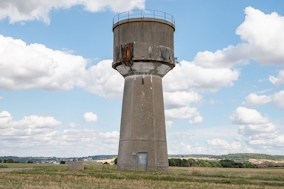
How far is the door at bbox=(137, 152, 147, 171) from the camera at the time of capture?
3158cm

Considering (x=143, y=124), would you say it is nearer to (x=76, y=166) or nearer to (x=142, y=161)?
(x=142, y=161)

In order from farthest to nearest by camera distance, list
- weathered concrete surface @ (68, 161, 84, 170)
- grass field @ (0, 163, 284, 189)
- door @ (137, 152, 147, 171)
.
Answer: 1. weathered concrete surface @ (68, 161, 84, 170)
2. door @ (137, 152, 147, 171)
3. grass field @ (0, 163, 284, 189)

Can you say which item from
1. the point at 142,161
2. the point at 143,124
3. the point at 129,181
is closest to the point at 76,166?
the point at 142,161

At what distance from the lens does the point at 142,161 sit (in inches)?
→ 1248

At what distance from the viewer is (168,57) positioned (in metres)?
33.3

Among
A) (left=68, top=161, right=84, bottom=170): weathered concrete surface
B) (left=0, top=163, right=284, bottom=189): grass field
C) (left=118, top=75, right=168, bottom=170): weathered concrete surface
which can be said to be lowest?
(left=0, top=163, right=284, bottom=189): grass field

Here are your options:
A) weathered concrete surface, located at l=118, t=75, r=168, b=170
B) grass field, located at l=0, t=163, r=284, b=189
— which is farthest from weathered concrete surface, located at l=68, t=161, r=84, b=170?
grass field, located at l=0, t=163, r=284, b=189

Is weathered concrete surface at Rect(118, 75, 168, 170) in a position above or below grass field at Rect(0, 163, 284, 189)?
above

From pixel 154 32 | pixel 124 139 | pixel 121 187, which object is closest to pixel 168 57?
pixel 154 32

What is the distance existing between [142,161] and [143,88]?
18.7ft

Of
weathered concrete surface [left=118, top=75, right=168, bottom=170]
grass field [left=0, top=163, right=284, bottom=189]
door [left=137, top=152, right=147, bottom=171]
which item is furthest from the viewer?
weathered concrete surface [left=118, top=75, right=168, bottom=170]

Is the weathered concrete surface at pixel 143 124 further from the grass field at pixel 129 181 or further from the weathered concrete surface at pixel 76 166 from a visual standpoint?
the grass field at pixel 129 181

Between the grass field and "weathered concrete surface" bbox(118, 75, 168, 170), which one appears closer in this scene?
the grass field

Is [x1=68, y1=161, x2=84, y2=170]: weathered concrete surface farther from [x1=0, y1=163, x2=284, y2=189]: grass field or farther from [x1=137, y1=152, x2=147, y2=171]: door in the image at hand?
[x1=0, y1=163, x2=284, y2=189]: grass field
